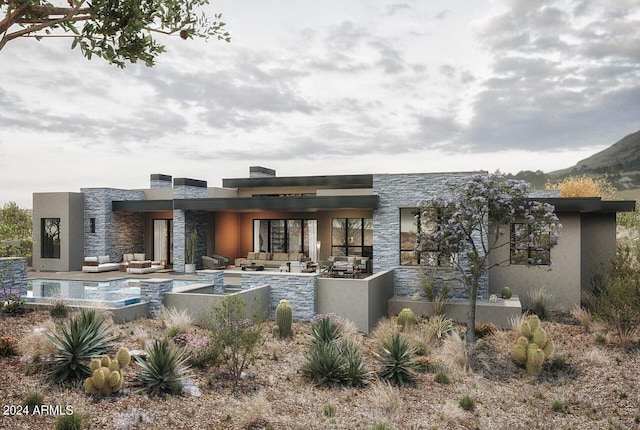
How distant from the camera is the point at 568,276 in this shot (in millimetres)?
15281

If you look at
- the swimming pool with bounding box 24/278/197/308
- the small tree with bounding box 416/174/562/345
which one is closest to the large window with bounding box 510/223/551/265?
the small tree with bounding box 416/174/562/345

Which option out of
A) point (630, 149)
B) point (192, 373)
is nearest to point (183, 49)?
point (192, 373)

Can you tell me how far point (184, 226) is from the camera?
21359mm

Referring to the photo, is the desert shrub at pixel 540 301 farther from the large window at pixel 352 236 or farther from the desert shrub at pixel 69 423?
the desert shrub at pixel 69 423

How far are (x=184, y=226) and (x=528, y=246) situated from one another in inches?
598

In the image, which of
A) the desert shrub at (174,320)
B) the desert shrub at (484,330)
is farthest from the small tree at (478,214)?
the desert shrub at (174,320)

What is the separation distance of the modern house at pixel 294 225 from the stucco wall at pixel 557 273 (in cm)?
3

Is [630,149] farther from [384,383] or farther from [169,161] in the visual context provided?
[384,383]

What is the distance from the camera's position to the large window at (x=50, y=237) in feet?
74.1

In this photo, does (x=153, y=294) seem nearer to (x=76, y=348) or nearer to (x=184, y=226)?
(x=76, y=348)

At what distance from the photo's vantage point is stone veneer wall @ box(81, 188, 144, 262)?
22.4 m

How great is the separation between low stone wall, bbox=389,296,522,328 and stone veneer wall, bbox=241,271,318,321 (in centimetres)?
278

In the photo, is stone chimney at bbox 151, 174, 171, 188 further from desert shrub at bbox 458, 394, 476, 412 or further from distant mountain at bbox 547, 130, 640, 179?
distant mountain at bbox 547, 130, 640, 179

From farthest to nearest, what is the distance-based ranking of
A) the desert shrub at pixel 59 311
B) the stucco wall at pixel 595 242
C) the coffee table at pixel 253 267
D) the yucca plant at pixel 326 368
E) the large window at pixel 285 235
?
the large window at pixel 285 235 → the coffee table at pixel 253 267 → the stucco wall at pixel 595 242 → the desert shrub at pixel 59 311 → the yucca plant at pixel 326 368
